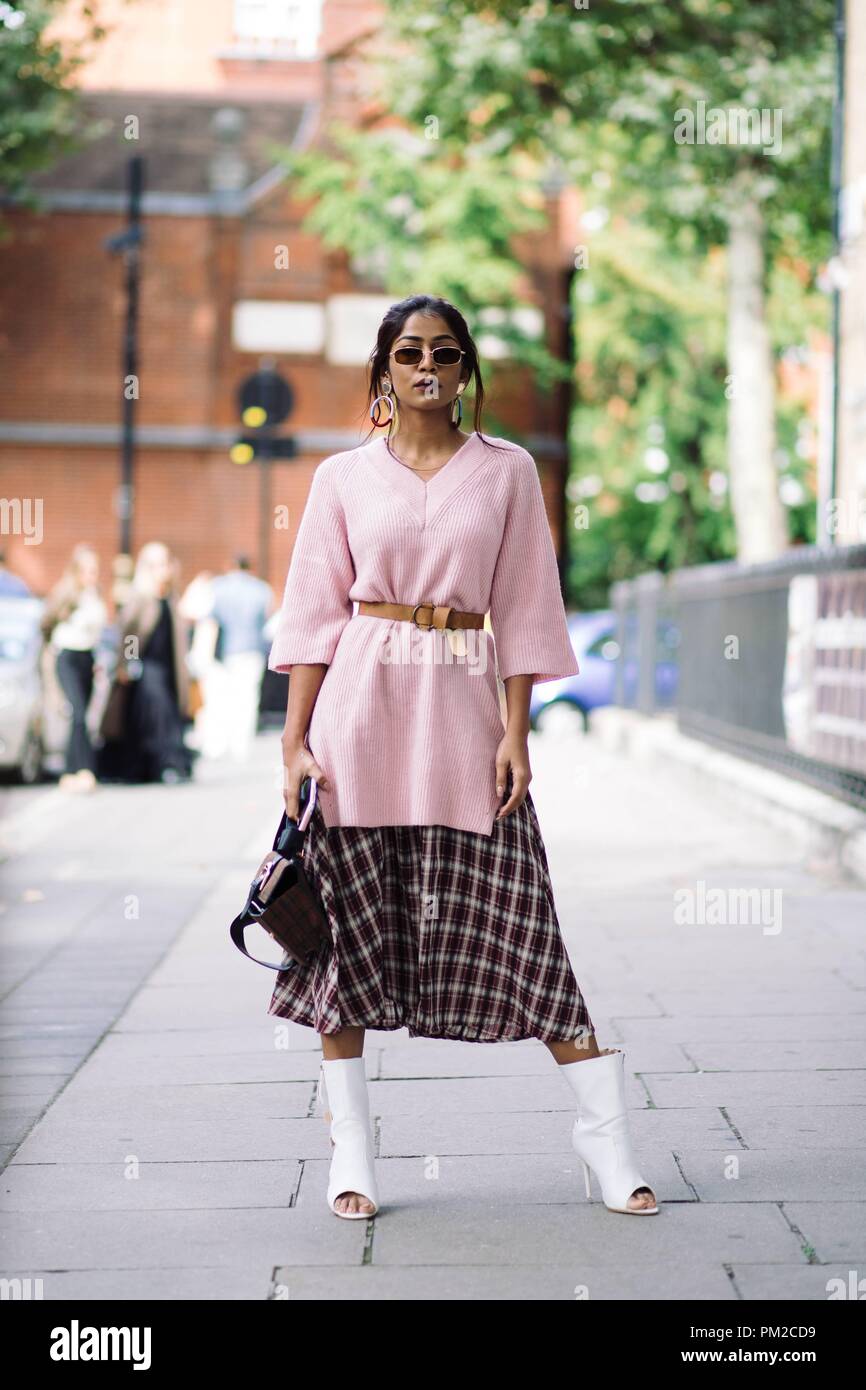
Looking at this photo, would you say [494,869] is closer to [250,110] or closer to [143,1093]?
[143,1093]

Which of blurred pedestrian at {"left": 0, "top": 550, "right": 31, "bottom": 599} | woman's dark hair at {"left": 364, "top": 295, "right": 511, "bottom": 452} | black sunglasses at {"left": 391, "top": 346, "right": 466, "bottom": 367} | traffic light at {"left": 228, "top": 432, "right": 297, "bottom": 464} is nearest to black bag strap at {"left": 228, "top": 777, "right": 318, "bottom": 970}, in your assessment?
woman's dark hair at {"left": 364, "top": 295, "right": 511, "bottom": 452}

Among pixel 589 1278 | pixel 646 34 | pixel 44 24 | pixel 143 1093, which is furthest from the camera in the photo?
pixel 44 24

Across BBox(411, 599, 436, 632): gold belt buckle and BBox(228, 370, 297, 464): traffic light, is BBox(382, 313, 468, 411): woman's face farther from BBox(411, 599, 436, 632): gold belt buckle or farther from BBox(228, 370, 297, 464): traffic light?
BBox(228, 370, 297, 464): traffic light

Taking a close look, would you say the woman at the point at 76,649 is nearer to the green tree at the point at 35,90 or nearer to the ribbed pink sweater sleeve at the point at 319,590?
the green tree at the point at 35,90

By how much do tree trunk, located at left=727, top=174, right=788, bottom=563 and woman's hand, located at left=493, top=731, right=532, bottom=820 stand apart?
16.2 m

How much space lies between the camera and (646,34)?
18656 millimetres

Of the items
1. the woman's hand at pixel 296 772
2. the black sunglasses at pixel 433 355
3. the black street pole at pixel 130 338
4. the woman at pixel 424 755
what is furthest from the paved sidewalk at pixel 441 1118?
the black street pole at pixel 130 338

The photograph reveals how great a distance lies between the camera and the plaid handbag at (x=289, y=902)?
373 cm

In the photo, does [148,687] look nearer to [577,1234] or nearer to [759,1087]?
[759,1087]

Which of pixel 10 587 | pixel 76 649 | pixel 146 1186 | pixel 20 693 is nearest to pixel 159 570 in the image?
pixel 76 649

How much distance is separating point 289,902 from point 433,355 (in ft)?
3.60

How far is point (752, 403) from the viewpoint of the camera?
19891 mm
